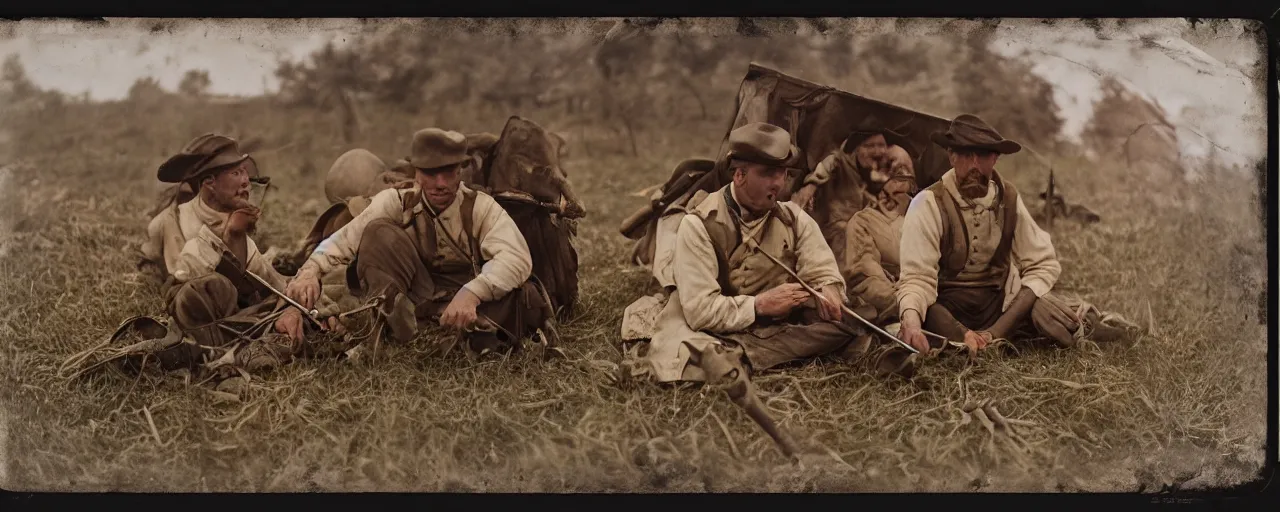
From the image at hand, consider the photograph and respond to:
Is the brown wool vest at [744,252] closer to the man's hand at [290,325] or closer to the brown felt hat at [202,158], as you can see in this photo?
the man's hand at [290,325]

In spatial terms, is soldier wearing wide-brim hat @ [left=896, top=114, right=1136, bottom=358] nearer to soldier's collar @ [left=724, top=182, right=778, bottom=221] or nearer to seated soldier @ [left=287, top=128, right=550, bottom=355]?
soldier's collar @ [left=724, top=182, right=778, bottom=221]

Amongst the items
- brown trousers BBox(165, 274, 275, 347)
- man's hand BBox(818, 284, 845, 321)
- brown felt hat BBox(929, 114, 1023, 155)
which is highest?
brown felt hat BBox(929, 114, 1023, 155)

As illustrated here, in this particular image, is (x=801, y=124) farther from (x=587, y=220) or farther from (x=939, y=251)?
(x=587, y=220)

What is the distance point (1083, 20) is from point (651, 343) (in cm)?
265

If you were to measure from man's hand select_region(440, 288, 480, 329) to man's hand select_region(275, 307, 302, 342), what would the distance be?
680mm

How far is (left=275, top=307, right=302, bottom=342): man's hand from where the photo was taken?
22.9 feet

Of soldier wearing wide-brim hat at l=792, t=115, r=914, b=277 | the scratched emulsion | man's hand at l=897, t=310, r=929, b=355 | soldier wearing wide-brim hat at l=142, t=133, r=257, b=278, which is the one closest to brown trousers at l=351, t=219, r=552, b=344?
the scratched emulsion

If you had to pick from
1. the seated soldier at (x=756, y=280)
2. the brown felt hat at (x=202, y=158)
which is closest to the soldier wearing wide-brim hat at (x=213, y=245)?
the brown felt hat at (x=202, y=158)

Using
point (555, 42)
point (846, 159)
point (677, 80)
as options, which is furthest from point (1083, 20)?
point (555, 42)

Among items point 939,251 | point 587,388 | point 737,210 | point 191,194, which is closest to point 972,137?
point 939,251

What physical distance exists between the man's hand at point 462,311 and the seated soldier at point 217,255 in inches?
22.0

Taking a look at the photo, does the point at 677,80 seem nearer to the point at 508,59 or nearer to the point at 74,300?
the point at 508,59

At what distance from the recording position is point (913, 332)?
22.6ft

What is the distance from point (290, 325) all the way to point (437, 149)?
3.54 feet
